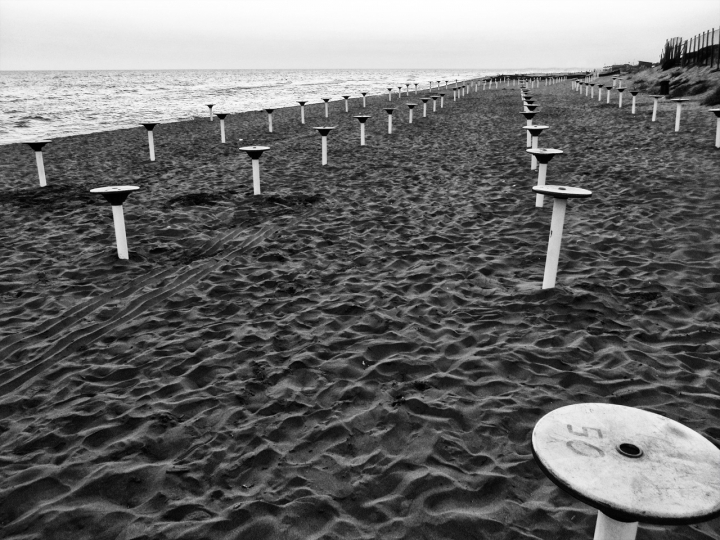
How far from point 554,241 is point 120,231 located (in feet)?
18.0

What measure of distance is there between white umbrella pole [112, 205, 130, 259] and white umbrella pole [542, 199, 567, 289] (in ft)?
17.6

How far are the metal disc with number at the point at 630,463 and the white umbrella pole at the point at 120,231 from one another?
20.5 ft

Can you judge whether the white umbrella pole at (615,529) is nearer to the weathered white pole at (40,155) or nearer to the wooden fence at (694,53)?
the weathered white pole at (40,155)

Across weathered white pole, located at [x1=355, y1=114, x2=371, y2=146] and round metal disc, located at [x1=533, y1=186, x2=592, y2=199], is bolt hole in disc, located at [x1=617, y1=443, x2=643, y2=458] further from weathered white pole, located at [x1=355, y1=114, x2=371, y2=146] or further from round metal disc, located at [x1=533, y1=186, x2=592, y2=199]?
weathered white pole, located at [x1=355, y1=114, x2=371, y2=146]

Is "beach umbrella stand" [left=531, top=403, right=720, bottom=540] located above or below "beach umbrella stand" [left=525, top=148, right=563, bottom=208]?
below

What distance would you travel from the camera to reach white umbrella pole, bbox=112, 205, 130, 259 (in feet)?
22.4

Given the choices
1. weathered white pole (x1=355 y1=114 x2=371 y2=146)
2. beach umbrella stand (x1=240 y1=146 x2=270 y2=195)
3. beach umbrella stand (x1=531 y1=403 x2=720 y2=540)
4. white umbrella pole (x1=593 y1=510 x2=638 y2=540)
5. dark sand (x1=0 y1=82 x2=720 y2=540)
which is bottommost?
dark sand (x1=0 y1=82 x2=720 y2=540)

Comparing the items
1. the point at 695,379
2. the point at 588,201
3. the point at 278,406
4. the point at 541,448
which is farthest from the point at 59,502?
the point at 588,201

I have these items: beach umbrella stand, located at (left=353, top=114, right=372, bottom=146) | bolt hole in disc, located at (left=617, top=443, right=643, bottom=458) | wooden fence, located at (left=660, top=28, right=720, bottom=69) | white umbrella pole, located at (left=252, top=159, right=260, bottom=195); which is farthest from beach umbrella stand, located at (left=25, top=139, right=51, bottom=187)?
wooden fence, located at (left=660, top=28, right=720, bottom=69)

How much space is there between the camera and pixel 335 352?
4.74 meters

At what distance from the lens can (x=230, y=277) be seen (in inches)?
Answer: 260

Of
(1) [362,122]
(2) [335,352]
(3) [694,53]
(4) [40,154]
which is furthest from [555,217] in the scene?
(3) [694,53]

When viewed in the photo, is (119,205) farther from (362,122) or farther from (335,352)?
(362,122)

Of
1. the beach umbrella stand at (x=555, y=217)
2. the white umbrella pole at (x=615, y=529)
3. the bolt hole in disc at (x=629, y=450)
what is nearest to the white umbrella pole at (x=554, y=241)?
the beach umbrella stand at (x=555, y=217)
